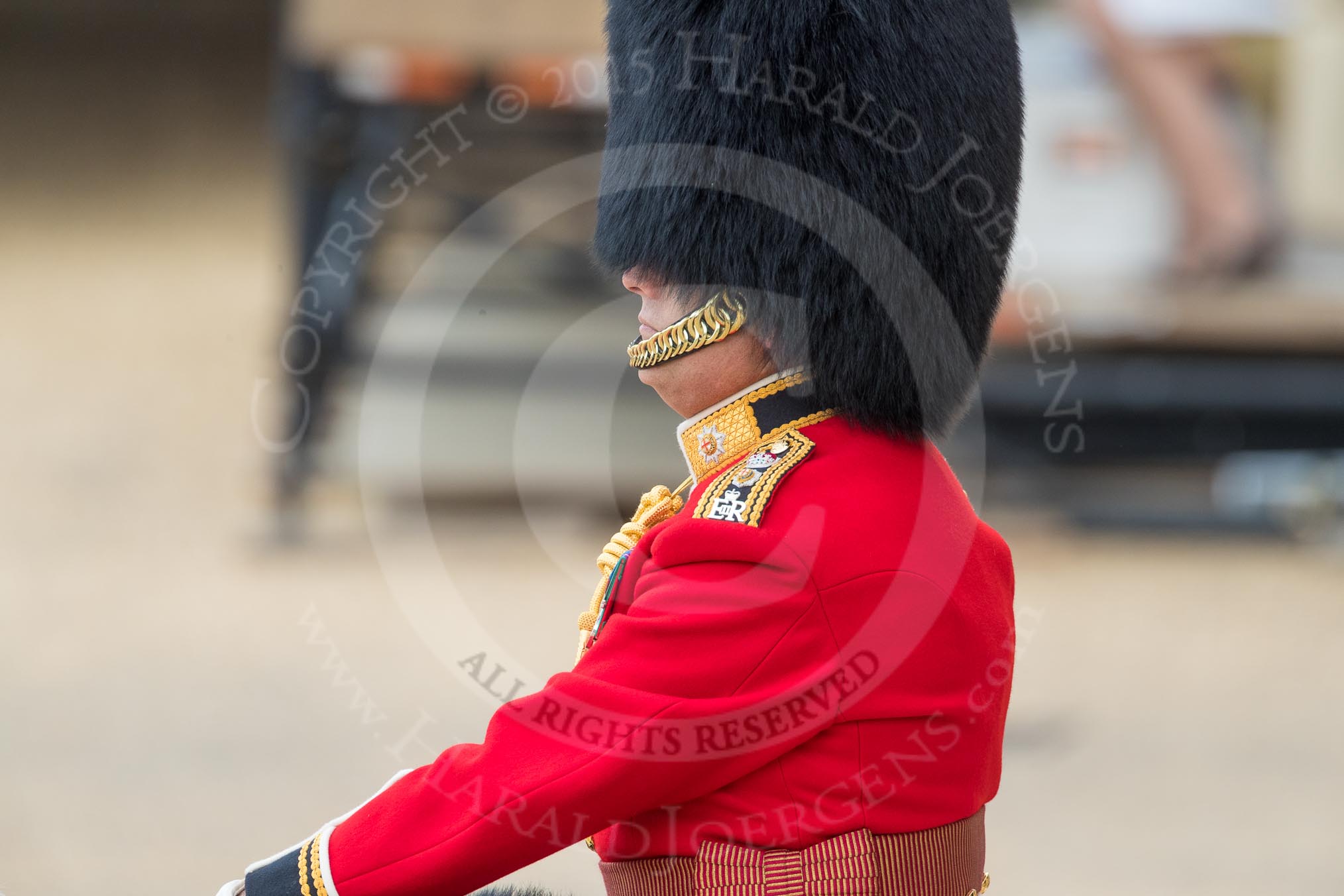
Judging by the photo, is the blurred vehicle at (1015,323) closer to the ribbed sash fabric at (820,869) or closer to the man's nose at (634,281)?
the man's nose at (634,281)

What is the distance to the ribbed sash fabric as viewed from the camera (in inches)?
45.8

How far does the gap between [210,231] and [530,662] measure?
737 cm

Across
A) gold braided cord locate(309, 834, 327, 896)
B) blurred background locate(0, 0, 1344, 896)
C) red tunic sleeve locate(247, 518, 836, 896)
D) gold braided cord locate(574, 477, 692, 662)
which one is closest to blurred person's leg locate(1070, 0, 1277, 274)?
blurred background locate(0, 0, 1344, 896)

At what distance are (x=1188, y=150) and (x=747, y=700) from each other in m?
5.53

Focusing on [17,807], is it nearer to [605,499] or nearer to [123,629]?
[123,629]

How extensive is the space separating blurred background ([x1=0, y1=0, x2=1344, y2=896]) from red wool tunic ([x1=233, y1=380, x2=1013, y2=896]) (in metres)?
2.45

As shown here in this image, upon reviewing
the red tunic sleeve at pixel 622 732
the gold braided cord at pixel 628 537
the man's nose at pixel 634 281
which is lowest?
the red tunic sleeve at pixel 622 732

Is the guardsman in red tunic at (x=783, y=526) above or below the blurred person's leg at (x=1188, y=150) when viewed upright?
below

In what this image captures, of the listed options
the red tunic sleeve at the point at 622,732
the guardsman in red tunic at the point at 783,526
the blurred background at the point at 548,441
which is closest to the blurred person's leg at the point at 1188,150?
the blurred background at the point at 548,441

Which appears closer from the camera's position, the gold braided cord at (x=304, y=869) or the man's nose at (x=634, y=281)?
the gold braided cord at (x=304, y=869)

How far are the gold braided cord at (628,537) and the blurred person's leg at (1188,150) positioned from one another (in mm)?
5218

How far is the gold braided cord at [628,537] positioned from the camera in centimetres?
129

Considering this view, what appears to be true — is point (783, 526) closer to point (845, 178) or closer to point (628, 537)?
point (628, 537)

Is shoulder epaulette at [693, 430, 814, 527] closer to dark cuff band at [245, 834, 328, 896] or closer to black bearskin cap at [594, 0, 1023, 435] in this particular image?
black bearskin cap at [594, 0, 1023, 435]
